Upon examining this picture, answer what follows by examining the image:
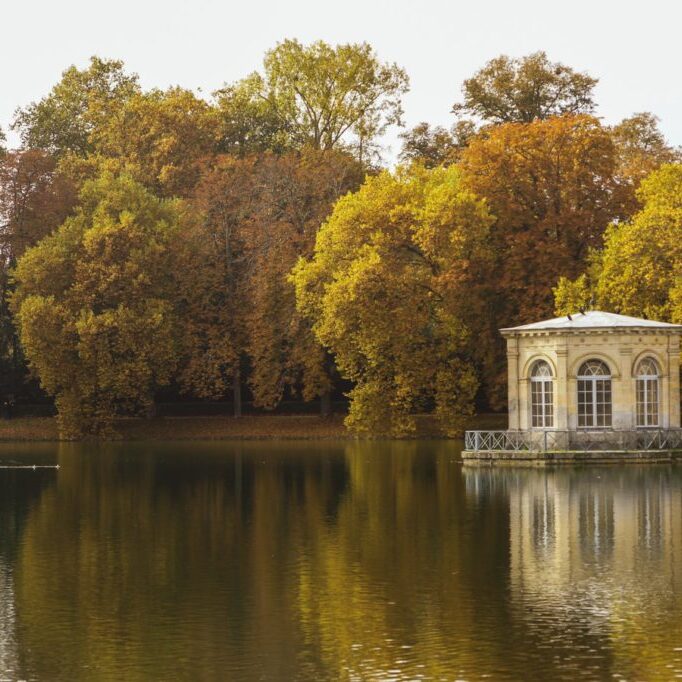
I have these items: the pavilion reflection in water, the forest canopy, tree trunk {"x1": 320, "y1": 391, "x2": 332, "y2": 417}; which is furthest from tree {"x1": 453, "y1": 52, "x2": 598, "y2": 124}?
the pavilion reflection in water

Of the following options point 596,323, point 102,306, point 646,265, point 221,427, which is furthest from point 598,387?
point 102,306

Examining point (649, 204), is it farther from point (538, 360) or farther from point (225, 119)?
point (225, 119)

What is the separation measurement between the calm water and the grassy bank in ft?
96.5

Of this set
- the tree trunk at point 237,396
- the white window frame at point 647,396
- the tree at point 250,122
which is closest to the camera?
the white window frame at point 647,396

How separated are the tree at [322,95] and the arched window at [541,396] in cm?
3363

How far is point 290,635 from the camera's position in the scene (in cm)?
1861

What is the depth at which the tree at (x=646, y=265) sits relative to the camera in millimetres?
57500

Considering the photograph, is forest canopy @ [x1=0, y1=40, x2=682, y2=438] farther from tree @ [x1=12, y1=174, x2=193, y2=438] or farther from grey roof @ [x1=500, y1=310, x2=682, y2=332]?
grey roof @ [x1=500, y1=310, x2=682, y2=332]

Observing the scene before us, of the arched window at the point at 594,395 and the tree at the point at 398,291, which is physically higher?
the tree at the point at 398,291

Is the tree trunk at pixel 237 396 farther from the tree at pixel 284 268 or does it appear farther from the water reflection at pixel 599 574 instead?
the water reflection at pixel 599 574

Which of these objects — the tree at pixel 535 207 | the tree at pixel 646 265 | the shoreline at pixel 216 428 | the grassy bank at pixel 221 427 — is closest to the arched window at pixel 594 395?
the tree at pixel 646 265

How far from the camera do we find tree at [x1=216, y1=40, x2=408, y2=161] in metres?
83.0

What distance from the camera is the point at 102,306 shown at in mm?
72625

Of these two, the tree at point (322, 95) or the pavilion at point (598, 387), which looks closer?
the pavilion at point (598, 387)
